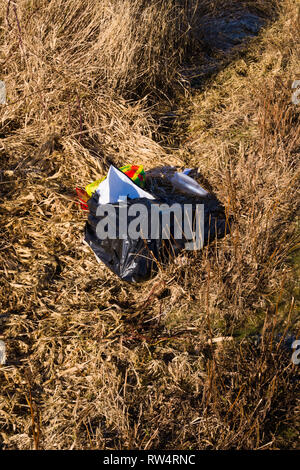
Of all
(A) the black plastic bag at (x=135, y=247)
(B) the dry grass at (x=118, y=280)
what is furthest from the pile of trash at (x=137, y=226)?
(B) the dry grass at (x=118, y=280)

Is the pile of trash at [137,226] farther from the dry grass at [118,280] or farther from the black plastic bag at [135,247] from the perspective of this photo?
the dry grass at [118,280]

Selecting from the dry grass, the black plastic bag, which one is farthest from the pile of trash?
the dry grass

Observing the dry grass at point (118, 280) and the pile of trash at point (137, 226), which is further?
the pile of trash at point (137, 226)

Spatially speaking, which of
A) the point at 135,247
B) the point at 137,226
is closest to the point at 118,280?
the point at 135,247

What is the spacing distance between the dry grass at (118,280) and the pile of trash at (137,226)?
12 centimetres

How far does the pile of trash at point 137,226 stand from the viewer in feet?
9.98

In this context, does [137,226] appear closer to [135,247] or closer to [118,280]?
[135,247]

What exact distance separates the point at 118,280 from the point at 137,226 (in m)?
0.39

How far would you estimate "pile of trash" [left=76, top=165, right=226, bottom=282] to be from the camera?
9.98 feet

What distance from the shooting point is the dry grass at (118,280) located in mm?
2389

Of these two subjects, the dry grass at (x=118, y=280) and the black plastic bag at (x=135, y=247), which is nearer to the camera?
the dry grass at (x=118, y=280)

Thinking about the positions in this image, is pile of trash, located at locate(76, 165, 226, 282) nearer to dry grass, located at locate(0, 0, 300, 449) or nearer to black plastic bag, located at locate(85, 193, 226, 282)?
A: black plastic bag, located at locate(85, 193, 226, 282)

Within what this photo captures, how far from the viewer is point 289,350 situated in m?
2.62

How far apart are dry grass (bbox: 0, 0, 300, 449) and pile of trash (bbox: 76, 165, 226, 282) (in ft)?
0.39
